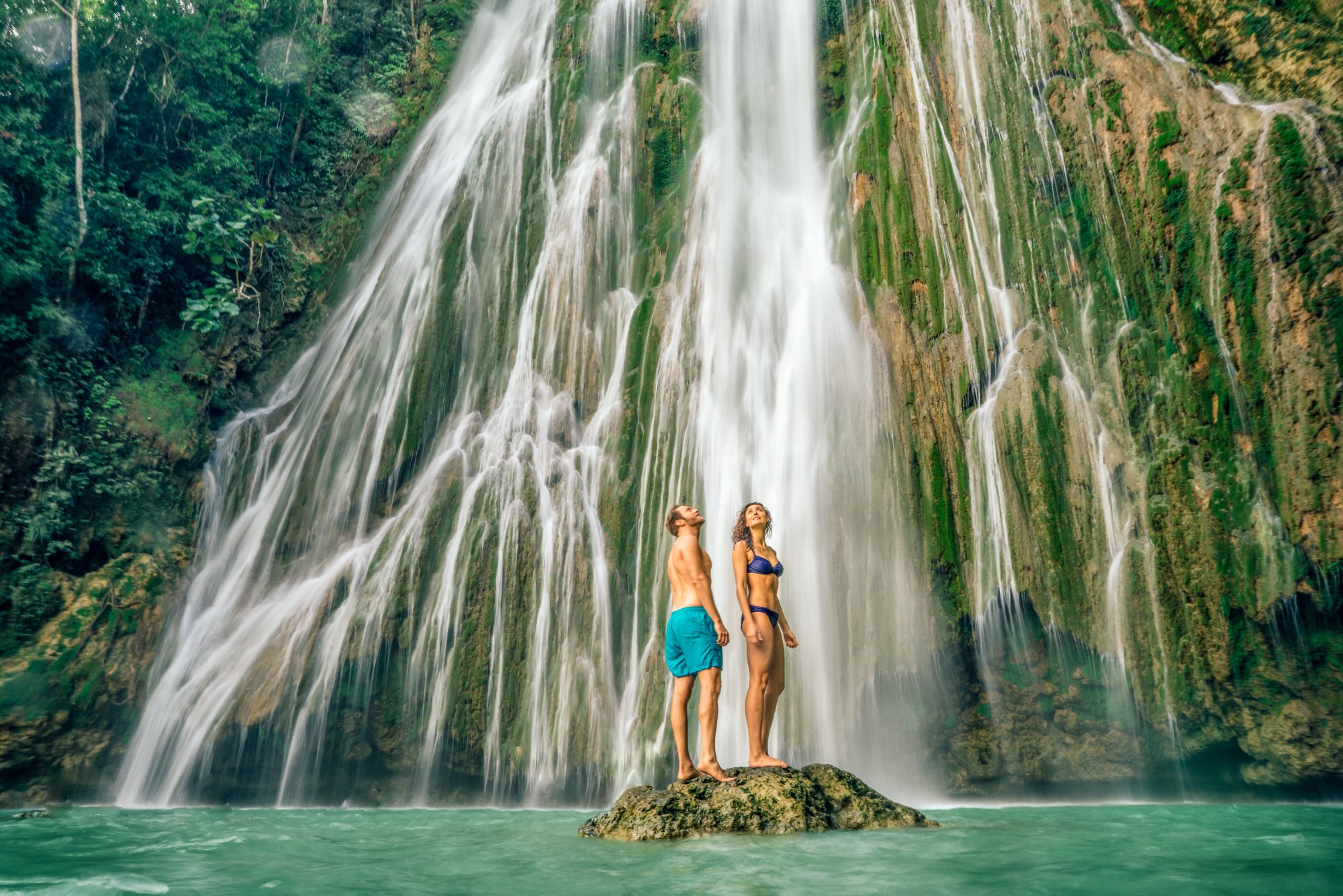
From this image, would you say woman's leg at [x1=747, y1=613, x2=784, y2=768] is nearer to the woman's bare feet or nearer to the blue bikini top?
the blue bikini top

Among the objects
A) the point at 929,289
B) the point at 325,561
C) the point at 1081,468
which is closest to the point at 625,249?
the point at 929,289

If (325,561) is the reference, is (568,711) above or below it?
below

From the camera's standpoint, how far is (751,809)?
16.1 feet

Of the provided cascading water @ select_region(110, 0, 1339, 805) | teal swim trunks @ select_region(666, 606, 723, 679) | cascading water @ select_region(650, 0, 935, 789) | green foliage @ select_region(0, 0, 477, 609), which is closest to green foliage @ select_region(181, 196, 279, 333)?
green foliage @ select_region(0, 0, 477, 609)

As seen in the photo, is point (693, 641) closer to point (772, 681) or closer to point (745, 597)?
point (745, 597)

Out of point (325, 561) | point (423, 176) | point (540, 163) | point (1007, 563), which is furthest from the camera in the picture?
point (423, 176)

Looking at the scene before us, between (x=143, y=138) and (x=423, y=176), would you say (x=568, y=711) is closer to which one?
(x=423, y=176)

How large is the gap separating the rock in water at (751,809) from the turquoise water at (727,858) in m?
0.15

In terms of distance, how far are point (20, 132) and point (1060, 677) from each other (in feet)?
52.8

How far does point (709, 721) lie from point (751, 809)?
59 centimetres

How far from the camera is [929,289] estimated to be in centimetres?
963

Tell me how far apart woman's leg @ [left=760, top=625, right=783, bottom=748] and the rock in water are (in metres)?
0.38

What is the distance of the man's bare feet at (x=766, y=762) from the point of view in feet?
17.5

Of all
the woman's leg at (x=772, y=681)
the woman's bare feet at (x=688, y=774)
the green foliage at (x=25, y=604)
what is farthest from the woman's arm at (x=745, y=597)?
the green foliage at (x=25, y=604)
